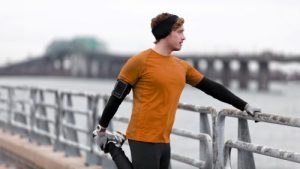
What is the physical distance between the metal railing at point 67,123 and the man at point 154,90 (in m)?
0.92

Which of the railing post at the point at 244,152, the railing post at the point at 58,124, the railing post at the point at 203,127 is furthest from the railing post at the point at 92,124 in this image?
the railing post at the point at 244,152

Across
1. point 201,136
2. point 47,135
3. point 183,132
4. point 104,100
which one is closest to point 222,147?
point 201,136

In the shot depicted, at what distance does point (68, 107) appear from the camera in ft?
30.5

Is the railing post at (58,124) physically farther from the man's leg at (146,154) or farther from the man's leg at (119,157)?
the man's leg at (146,154)

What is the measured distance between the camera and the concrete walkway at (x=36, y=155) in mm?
8617

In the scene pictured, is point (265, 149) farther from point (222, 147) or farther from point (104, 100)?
point (104, 100)

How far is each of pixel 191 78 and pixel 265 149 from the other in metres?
0.70

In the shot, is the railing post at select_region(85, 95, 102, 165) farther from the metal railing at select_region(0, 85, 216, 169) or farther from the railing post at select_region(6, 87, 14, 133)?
the railing post at select_region(6, 87, 14, 133)

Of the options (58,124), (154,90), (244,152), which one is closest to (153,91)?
(154,90)

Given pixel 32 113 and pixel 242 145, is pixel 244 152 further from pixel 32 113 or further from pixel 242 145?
pixel 32 113

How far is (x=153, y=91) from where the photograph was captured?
→ 4.41 meters

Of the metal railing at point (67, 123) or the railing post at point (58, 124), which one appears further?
the railing post at point (58, 124)

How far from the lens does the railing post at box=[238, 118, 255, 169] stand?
199 inches

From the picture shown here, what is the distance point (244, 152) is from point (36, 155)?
205 inches
